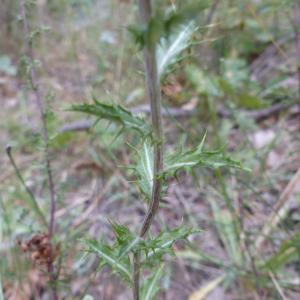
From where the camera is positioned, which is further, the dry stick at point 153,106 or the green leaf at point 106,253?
the green leaf at point 106,253

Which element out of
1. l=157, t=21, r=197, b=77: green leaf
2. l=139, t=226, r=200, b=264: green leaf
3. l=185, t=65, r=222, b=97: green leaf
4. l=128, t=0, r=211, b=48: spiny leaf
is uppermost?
l=185, t=65, r=222, b=97: green leaf

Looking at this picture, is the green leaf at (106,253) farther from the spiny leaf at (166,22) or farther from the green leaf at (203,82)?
the green leaf at (203,82)

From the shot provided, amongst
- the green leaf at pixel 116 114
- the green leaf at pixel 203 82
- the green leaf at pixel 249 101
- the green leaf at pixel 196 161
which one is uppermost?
the green leaf at pixel 203 82

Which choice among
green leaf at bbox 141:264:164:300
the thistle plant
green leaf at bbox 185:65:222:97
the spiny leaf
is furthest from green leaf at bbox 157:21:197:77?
green leaf at bbox 185:65:222:97

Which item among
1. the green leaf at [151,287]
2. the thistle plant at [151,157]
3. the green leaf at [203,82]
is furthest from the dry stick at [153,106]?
the green leaf at [203,82]

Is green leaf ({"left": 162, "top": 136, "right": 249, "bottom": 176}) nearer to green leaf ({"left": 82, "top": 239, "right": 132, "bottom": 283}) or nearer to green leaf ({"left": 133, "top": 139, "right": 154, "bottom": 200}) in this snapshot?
green leaf ({"left": 133, "top": 139, "right": 154, "bottom": 200})

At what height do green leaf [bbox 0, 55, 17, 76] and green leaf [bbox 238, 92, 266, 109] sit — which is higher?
green leaf [bbox 0, 55, 17, 76]

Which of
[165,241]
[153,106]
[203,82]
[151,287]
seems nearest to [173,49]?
[153,106]

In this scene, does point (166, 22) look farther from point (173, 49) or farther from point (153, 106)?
point (173, 49)
